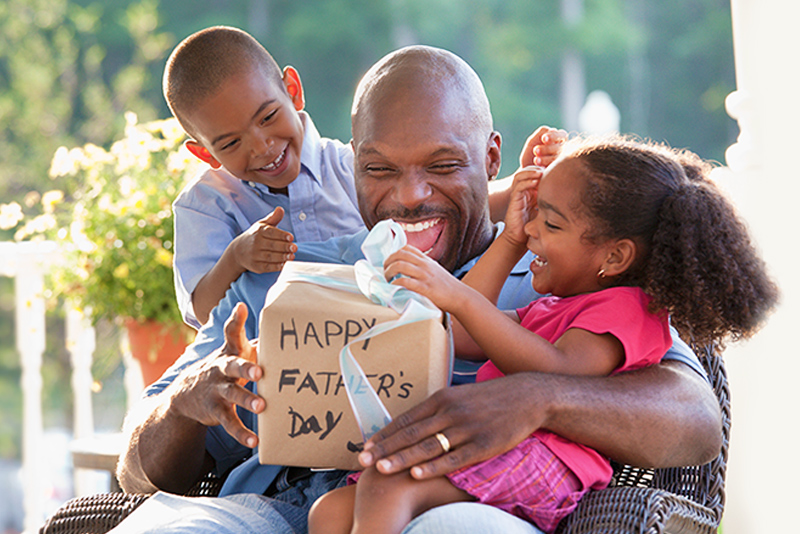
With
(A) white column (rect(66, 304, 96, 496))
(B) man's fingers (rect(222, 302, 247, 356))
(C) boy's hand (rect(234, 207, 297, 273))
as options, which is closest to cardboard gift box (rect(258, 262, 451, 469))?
(B) man's fingers (rect(222, 302, 247, 356))

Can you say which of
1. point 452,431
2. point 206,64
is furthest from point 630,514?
point 206,64

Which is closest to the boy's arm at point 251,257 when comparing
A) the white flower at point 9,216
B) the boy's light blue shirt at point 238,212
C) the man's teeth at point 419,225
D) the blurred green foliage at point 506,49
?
the boy's light blue shirt at point 238,212

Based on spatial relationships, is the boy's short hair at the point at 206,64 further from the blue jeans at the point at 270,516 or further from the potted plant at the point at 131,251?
the blue jeans at the point at 270,516

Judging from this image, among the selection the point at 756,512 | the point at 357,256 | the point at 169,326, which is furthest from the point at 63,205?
the point at 756,512

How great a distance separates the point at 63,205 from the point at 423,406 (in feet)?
8.76

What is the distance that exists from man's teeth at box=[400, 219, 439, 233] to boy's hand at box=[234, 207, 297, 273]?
0.27 meters

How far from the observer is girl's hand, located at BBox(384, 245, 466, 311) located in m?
1.39

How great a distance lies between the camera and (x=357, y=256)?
199cm

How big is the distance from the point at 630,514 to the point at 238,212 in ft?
4.92

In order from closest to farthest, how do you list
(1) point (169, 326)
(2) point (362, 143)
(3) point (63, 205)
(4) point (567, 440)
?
(4) point (567, 440) → (2) point (362, 143) → (1) point (169, 326) → (3) point (63, 205)

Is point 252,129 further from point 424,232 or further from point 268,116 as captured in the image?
point 424,232

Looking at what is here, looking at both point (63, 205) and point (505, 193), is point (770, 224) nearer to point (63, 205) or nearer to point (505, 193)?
point (505, 193)

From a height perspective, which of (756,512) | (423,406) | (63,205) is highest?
(63,205)

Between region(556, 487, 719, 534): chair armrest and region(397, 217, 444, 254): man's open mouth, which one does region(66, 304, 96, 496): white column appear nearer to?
region(397, 217, 444, 254): man's open mouth
